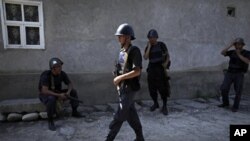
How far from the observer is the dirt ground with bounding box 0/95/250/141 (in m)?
4.36

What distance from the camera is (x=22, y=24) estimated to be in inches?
221

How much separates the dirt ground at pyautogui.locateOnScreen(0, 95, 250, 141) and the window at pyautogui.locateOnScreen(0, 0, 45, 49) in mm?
1817

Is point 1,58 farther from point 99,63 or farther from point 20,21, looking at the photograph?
point 99,63

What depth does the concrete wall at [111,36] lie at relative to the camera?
18.7 feet

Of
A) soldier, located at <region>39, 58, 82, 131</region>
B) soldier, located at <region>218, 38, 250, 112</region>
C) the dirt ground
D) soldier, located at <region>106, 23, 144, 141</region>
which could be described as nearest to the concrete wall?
soldier, located at <region>39, 58, 82, 131</region>

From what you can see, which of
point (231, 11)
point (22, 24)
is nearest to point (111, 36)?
point (22, 24)

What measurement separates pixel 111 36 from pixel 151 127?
8.65ft

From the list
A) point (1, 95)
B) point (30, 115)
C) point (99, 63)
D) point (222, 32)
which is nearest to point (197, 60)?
point (222, 32)

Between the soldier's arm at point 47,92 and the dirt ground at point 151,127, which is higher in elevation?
the soldier's arm at point 47,92

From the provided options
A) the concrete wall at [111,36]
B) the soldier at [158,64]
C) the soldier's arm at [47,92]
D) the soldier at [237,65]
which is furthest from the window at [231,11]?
the soldier's arm at [47,92]

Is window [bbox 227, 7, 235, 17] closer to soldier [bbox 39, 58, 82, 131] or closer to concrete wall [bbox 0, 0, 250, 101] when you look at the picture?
concrete wall [bbox 0, 0, 250, 101]

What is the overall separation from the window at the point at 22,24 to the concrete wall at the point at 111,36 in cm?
14

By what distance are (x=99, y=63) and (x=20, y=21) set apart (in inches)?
81.9

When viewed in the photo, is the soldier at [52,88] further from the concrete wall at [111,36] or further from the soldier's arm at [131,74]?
the soldier's arm at [131,74]
